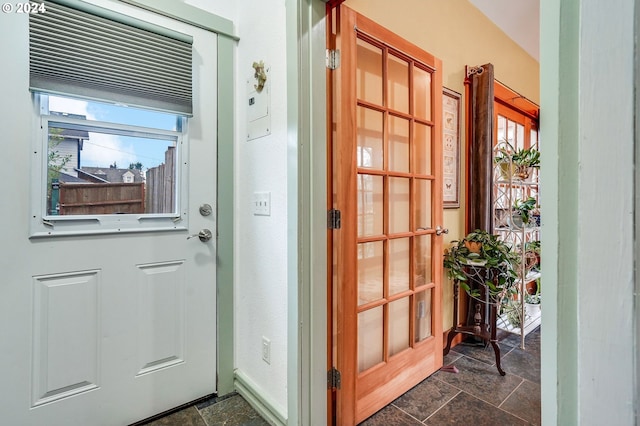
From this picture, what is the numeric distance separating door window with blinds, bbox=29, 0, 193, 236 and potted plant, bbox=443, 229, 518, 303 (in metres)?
1.83

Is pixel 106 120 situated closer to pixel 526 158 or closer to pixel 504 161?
pixel 504 161

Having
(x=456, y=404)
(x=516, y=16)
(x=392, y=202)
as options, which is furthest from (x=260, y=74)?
(x=516, y=16)

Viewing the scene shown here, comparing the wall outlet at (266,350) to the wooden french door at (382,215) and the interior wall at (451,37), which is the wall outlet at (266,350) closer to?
the wooden french door at (382,215)

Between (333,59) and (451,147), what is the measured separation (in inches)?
53.6

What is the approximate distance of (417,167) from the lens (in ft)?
6.31

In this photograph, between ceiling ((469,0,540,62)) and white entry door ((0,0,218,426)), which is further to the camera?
ceiling ((469,0,540,62))

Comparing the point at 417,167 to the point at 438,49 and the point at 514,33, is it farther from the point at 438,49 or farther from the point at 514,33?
the point at 514,33

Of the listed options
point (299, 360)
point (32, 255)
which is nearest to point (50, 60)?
point (32, 255)

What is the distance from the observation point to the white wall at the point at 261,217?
1.41 m

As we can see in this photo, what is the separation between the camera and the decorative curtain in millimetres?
2314

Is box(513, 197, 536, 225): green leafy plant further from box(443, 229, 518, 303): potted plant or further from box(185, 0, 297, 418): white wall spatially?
box(185, 0, 297, 418): white wall

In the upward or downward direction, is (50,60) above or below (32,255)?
above

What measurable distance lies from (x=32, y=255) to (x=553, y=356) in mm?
1744

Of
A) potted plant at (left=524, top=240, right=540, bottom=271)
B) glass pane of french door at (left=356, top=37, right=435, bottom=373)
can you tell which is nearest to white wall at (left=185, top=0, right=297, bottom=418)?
glass pane of french door at (left=356, top=37, right=435, bottom=373)
